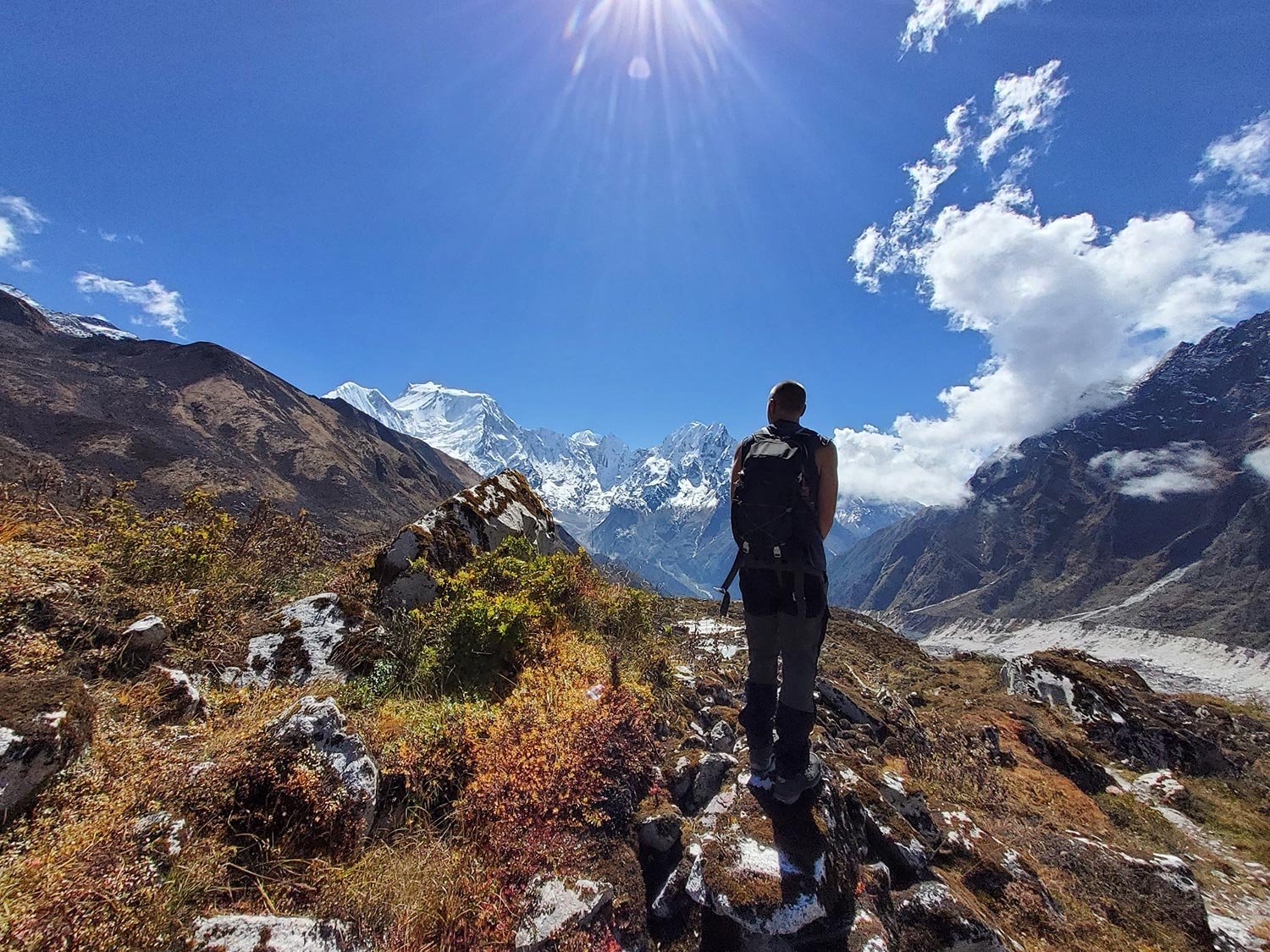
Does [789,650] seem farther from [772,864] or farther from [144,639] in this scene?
[144,639]

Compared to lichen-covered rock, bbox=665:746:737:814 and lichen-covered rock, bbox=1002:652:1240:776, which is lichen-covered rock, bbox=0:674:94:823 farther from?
lichen-covered rock, bbox=1002:652:1240:776

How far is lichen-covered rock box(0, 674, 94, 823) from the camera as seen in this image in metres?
2.86

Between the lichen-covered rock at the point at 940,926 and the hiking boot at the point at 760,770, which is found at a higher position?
the hiking boot at the point at 760,770

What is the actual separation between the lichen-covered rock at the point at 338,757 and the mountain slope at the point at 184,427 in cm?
6309

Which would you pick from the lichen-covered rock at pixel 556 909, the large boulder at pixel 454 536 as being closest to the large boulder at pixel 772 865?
the lichen-covered rock at pixel 556 909

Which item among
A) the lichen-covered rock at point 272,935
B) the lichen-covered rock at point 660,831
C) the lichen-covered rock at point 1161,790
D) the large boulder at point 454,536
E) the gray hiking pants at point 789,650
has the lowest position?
the lichen-covered rock at point 1161,790

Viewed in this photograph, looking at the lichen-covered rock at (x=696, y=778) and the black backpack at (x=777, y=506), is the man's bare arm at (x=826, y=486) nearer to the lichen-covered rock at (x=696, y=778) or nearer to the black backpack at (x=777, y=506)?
the black backpack at (x=777, y=506)

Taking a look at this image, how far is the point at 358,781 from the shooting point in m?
3.67

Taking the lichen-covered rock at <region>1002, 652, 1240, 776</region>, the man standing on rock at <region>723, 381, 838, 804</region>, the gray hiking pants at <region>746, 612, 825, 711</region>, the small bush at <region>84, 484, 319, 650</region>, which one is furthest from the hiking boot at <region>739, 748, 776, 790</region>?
the lichen-covered rock at <region>1002, 652, 1240, 776</region>

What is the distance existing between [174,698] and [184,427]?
132m

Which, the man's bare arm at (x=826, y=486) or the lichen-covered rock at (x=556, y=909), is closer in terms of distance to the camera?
the lichen-covered rock at (x=556, y=909)

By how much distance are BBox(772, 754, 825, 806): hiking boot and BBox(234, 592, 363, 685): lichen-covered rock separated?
15.4ft

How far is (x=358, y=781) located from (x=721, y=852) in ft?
8.90

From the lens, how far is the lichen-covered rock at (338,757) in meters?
3.54
